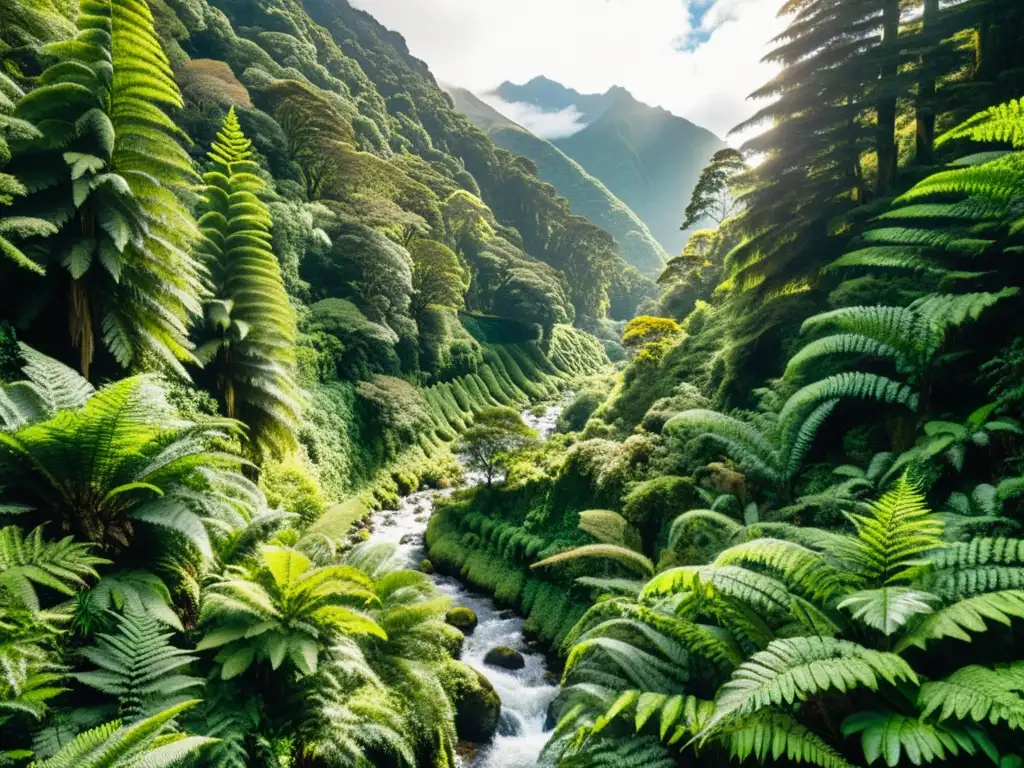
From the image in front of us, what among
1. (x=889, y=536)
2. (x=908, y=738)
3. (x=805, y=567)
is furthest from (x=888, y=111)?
(x=908, y=738)

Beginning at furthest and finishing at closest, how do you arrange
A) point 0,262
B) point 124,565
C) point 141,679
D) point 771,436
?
point 0,262 < point 771,436 < point 124,565 < point 141,679

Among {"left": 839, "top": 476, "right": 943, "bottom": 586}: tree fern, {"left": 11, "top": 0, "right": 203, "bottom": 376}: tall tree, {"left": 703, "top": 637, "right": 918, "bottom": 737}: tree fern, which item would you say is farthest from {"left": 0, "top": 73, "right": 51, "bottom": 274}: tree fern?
{"left": 839, "top": 476, "right": 943, "bottom": 586}: tree fern

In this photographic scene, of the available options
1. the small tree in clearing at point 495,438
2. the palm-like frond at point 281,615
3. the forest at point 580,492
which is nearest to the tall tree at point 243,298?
the forest at point 580,492

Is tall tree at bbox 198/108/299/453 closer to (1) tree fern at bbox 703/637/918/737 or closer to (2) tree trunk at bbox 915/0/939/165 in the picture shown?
(1) tree fern at bbox 703/637/918/737

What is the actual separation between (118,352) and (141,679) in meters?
4.91

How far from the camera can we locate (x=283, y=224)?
65.2 ft

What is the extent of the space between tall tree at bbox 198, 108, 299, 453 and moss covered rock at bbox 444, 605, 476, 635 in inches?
218

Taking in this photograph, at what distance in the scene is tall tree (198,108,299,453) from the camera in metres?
9.34

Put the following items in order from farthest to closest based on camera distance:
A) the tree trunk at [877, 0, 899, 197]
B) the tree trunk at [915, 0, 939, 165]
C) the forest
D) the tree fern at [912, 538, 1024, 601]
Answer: the tree trunk at [877, 0, 899, 197], the tree trunk at [915, 0, 939, 165], the forest, the tree fern at [912, 538, 1024, 601]

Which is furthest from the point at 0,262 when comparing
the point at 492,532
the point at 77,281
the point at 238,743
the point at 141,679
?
the point at 492,532

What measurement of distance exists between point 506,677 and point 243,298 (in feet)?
28.4

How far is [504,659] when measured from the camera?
10.2m

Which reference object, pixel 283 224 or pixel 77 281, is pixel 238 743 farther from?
pixel 283 224

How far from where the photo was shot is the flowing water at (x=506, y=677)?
777 centimetres
